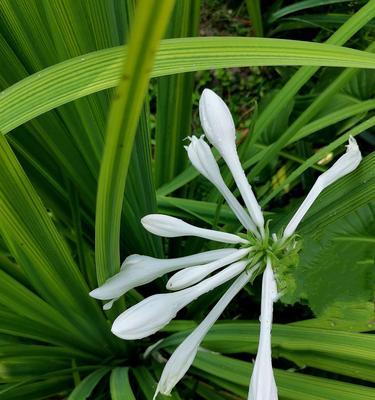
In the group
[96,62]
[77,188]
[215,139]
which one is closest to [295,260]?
[215,139]

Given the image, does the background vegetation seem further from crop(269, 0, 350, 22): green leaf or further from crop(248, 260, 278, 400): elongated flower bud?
crop(269, 0, 350, 22): green leaf

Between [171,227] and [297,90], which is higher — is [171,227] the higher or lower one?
the lower one

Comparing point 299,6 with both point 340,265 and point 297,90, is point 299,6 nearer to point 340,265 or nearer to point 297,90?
point 297,90

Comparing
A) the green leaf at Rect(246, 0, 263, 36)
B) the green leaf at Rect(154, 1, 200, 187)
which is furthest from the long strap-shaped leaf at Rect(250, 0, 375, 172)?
the green leaf at Rect(246, 0, 263, 36)

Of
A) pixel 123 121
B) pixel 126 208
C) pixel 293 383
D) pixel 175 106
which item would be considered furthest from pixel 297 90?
pixel 123 121

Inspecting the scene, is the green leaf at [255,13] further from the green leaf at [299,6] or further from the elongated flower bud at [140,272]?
the elongated flower bud at [140,272]

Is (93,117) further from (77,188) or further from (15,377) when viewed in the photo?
(15,377)

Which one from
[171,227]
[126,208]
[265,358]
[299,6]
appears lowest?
[265,358]
